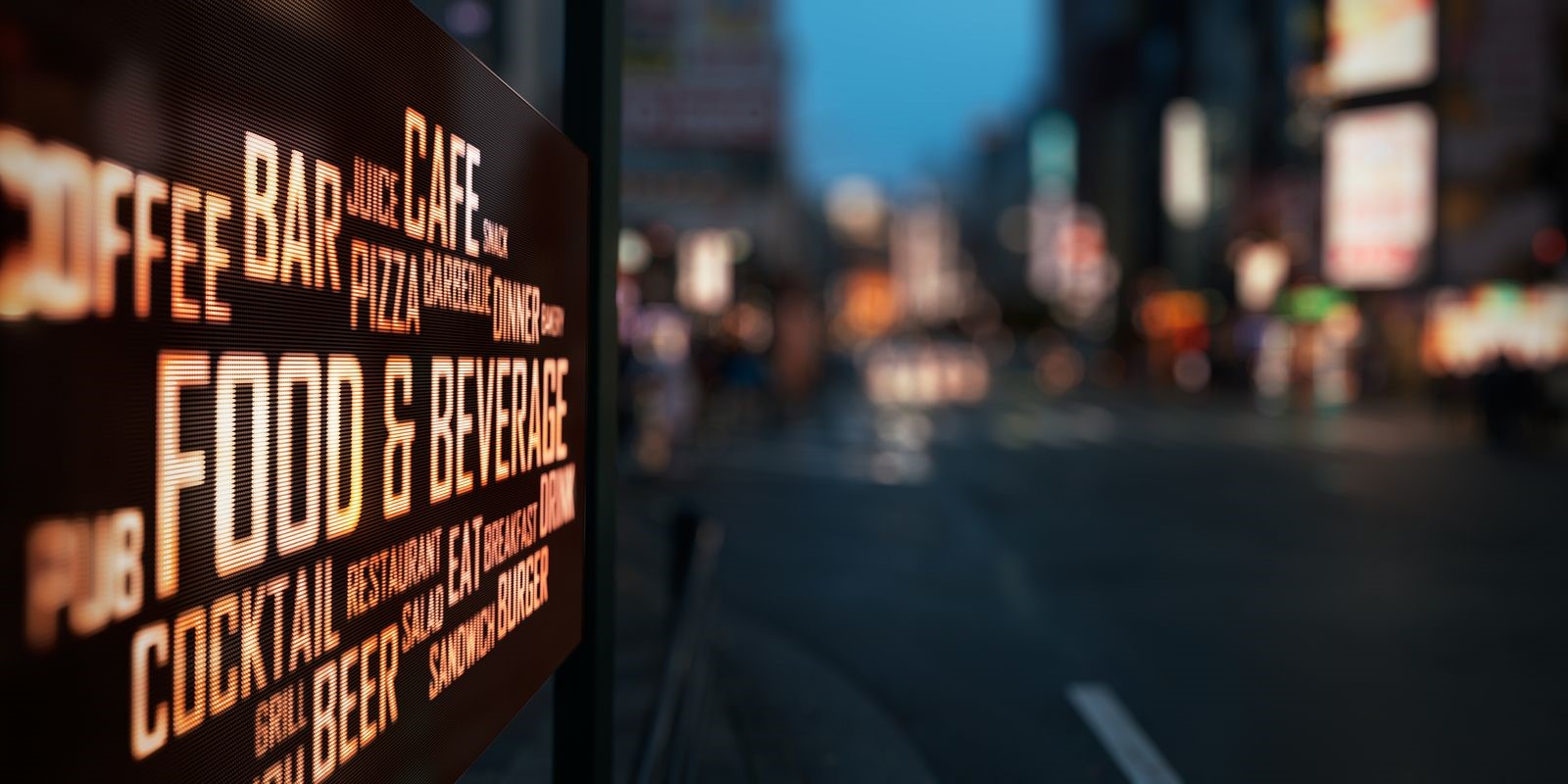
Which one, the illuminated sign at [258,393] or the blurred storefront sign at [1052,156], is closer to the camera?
the illuminated sign at [258,393]

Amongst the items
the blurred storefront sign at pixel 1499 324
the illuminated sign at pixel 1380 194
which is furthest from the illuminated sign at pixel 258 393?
the illuminated sign at pixel 1380 194

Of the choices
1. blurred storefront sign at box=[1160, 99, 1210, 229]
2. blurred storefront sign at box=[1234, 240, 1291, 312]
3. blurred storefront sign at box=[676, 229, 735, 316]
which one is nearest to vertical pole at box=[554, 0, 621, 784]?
blurred storefront sign at box=[676, 229, 735, 316]

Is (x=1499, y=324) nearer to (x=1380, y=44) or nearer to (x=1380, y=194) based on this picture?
(x=1380, y=194)

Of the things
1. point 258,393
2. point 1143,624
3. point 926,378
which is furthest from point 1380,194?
point 926,378

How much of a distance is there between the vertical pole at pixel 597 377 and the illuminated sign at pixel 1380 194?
36823mm

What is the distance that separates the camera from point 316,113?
230cm

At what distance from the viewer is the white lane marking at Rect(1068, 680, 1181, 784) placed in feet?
18.7

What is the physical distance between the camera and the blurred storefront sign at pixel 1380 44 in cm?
3647

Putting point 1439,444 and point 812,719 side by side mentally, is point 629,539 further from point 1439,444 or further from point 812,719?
point 1439,444

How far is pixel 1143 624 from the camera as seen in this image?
918cm

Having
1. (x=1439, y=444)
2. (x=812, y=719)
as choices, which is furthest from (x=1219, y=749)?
(x=1439, y=444)

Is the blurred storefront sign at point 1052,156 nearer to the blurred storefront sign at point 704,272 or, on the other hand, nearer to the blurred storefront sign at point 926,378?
the blurred storefront sign at point 926,378

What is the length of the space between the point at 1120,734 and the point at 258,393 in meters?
5.00

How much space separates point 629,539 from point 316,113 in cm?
1104
